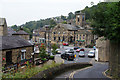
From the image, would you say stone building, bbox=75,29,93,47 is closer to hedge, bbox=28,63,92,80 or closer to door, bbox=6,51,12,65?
hedge, bbox=28,63,92,80

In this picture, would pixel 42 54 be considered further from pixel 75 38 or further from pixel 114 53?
pixel 75 38

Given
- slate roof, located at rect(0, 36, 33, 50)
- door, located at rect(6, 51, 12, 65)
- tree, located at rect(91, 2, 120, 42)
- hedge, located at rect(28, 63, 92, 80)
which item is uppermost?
tree, located at rect(91, 2, 120, 42)

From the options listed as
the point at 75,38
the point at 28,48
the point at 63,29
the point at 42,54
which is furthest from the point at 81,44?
the point at 28,48

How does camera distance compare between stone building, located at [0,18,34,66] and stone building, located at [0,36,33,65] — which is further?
stone building, located at [0,36,33,65]

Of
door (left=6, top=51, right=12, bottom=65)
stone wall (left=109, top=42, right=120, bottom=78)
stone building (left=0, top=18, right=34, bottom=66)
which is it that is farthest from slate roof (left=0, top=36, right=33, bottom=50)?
stone wall (left=109, top=42, right=120, bottom=78)

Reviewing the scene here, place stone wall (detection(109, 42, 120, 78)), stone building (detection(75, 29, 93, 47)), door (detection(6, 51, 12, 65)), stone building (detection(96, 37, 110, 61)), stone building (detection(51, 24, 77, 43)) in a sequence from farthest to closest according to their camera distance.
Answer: stone building (detection(51, 24, 77, 43)), stone building (detection(75, 29, 93, 47)), stone building (detection(96, 37, 110, 61)), door (detection(6, 51, 12, 65)), stone wall (detection(109, 42, 120, 78))

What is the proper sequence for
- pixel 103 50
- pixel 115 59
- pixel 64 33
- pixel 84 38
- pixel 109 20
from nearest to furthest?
Result: pixel 109 20 → pixel 115 59 → pixel 103 50 → pixel 84 38 → pixel 64 33

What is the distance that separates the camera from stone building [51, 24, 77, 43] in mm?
71688

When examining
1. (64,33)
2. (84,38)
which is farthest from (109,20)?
(64,33)

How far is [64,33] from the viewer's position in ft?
237

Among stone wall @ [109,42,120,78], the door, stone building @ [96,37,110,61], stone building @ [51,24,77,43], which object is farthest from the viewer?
stone building @ [51,24,77,43]

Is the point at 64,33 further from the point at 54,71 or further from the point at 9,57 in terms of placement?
the point at 54,71

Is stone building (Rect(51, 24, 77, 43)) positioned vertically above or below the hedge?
above

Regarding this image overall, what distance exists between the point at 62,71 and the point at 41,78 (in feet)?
19.3
